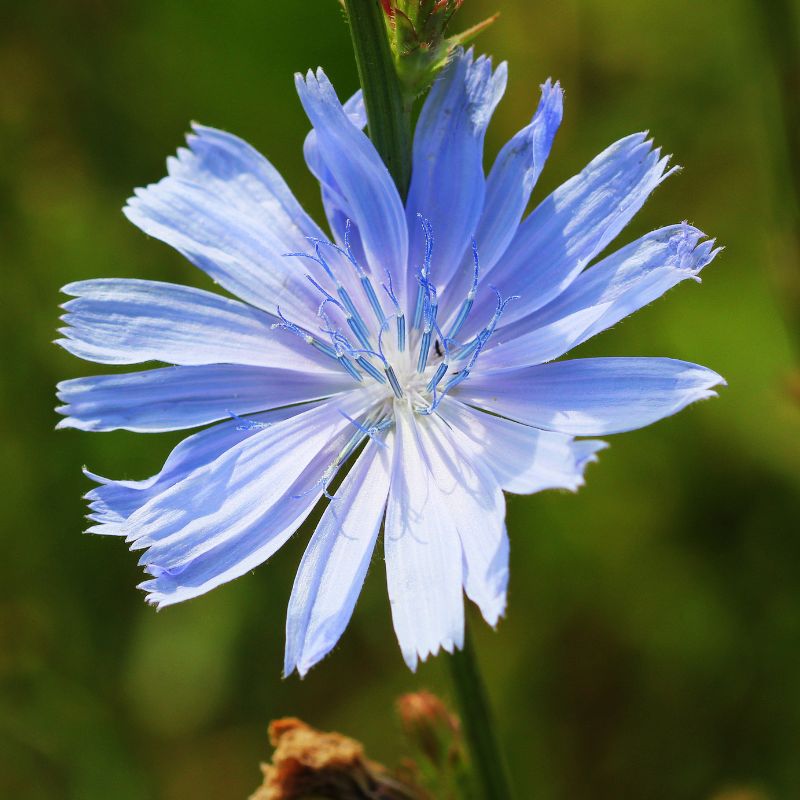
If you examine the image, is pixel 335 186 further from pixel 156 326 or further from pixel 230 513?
pixel 230 513

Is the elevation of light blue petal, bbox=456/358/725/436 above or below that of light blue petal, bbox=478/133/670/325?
below

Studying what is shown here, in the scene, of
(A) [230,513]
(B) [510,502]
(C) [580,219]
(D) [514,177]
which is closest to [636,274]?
(C) [580,219]

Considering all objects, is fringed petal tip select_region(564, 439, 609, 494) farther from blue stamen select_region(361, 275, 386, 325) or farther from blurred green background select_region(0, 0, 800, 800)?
blurred green background select_region(0, 0, 800, 800)

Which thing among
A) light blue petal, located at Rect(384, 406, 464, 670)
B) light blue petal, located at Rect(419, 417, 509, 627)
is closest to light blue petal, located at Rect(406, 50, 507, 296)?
light blue petal, located at Rect(419, 417, 509, 627)

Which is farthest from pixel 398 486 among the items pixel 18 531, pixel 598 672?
pixel 18 531

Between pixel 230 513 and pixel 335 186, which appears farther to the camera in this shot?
pixel 335 186
